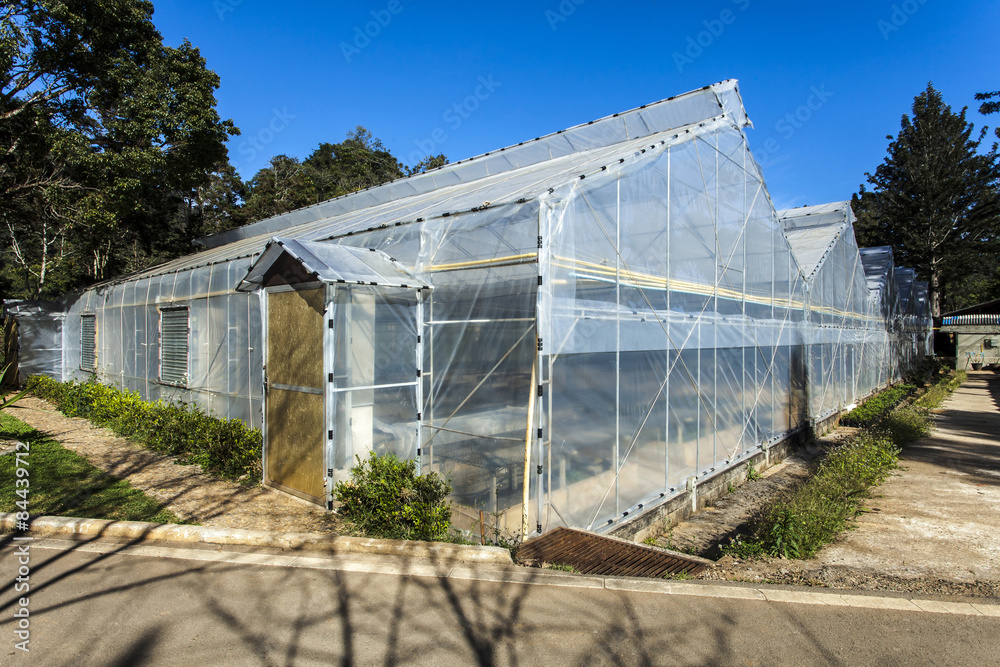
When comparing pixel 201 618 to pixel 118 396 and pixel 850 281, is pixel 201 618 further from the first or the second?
pixel 850 281

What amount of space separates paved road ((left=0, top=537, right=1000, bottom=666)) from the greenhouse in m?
1.35

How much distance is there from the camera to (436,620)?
355cm

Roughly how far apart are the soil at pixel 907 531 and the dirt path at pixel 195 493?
400 centimetres

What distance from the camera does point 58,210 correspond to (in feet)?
44.3

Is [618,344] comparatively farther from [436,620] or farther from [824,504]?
[436,620]

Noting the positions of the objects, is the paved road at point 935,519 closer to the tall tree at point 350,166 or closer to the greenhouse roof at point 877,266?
the greenhouse roof at point 877,266

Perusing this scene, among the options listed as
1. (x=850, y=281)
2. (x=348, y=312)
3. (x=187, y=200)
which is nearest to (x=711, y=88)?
(x=348, y=312)

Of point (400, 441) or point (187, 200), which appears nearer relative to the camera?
point (400, 441)

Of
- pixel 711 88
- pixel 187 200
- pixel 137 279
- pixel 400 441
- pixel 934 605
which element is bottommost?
pixel 934 605

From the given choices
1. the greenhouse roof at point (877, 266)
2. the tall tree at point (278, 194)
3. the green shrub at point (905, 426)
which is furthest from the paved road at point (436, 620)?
the tall tree at point (278, 194)

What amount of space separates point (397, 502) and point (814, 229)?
16.4m

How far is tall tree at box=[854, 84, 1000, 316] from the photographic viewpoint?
1294 inches

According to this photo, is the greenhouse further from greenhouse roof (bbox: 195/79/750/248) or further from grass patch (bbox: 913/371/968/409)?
grass patch (bbox: 913/371/968/409)

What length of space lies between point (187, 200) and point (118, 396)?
18.1 metres
